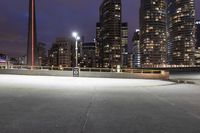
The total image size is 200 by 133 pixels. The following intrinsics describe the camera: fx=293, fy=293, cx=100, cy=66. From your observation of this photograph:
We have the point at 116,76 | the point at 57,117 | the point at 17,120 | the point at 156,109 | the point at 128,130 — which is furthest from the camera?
the point at 116,76

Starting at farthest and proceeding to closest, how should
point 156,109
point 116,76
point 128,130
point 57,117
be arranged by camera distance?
point 116,76 → point 156,109 → point 57,117 → point 128,130

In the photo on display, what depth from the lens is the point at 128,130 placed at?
7.95 meters

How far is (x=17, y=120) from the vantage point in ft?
29.7

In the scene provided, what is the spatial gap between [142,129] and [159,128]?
533 millimetres

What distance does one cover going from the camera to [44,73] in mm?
43594

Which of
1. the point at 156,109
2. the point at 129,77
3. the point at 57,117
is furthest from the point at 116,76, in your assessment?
the point at 57,117

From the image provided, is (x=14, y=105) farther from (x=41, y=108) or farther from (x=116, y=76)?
(x=116, y=76)

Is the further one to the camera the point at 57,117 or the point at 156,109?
the point at 156,109

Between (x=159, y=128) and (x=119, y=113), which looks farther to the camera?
(x=119, y=113)

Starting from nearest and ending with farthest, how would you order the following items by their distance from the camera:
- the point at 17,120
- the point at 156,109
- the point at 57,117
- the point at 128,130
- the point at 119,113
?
1. the point at 128,130
2. the point at 17,120
3. the point at 57,117
4. the point at 119,113
5. the point at 156,109

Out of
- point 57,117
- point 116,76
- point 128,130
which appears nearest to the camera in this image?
point 128,130

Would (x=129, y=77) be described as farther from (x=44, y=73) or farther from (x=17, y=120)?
(x=17, y=120)

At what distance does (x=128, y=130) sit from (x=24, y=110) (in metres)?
4.68

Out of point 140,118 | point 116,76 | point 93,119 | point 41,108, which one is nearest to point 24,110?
point 41,108
